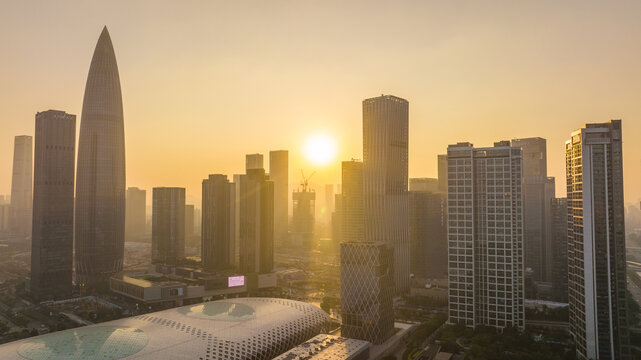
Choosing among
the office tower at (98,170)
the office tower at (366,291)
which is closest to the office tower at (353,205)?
the office tower at (366,291)

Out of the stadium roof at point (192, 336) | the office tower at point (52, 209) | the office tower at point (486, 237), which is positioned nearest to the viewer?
the stadium roof at point (192, 336)

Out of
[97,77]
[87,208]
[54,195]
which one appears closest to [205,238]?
[87,208]

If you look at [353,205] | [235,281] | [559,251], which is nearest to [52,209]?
[235,281]

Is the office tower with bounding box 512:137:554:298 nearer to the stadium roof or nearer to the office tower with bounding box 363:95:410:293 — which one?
the office tower with bounding box 363:95:410:293

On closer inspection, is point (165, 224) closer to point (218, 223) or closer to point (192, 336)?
point (218, 223)

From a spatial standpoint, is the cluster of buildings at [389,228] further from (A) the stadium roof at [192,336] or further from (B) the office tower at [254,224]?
(A) the stadium roof at [192,336]
